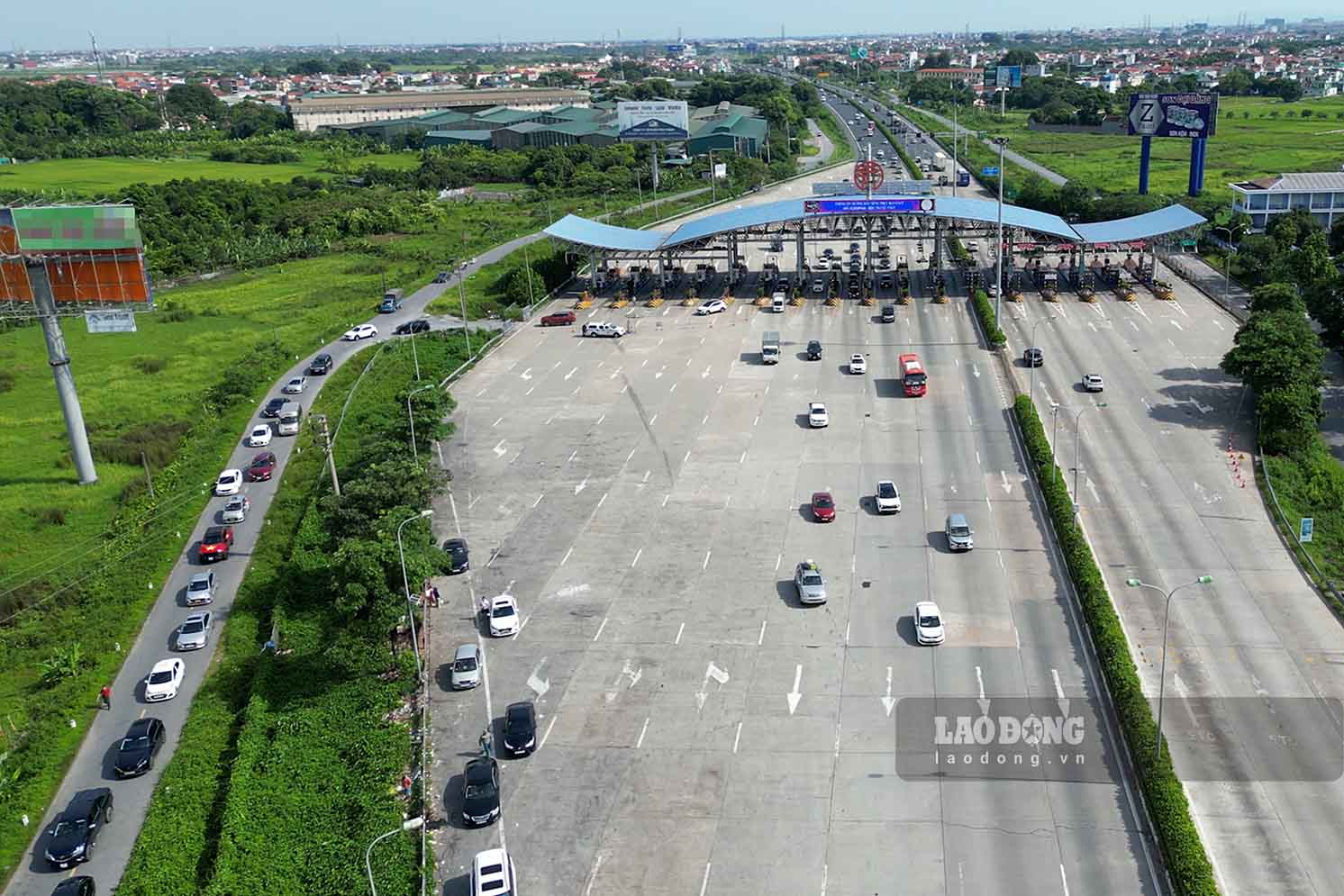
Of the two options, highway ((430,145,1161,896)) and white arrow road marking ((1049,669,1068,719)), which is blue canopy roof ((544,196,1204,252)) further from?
white arrow road marking ((1049,669,1068,719))

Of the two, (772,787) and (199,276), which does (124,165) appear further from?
(772,787)

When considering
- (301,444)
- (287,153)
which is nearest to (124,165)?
(287,153)

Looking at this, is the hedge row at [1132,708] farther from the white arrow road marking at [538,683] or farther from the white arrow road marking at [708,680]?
the white arrow road marking at [538,683]

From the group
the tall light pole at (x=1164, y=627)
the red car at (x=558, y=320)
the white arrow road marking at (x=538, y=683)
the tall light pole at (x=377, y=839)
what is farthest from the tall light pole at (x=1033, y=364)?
the tall light pole at (x=377, y=839)

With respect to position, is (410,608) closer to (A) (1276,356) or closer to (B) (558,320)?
(A) (1276,356)

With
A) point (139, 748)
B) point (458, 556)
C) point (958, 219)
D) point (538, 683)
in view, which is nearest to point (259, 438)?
point (458, 556)

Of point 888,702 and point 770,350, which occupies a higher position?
point 770,350

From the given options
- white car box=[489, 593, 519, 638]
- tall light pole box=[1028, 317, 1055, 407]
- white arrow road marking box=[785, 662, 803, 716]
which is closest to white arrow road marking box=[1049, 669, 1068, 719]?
white arrow road marking box=[785, 662, 803, 716]
